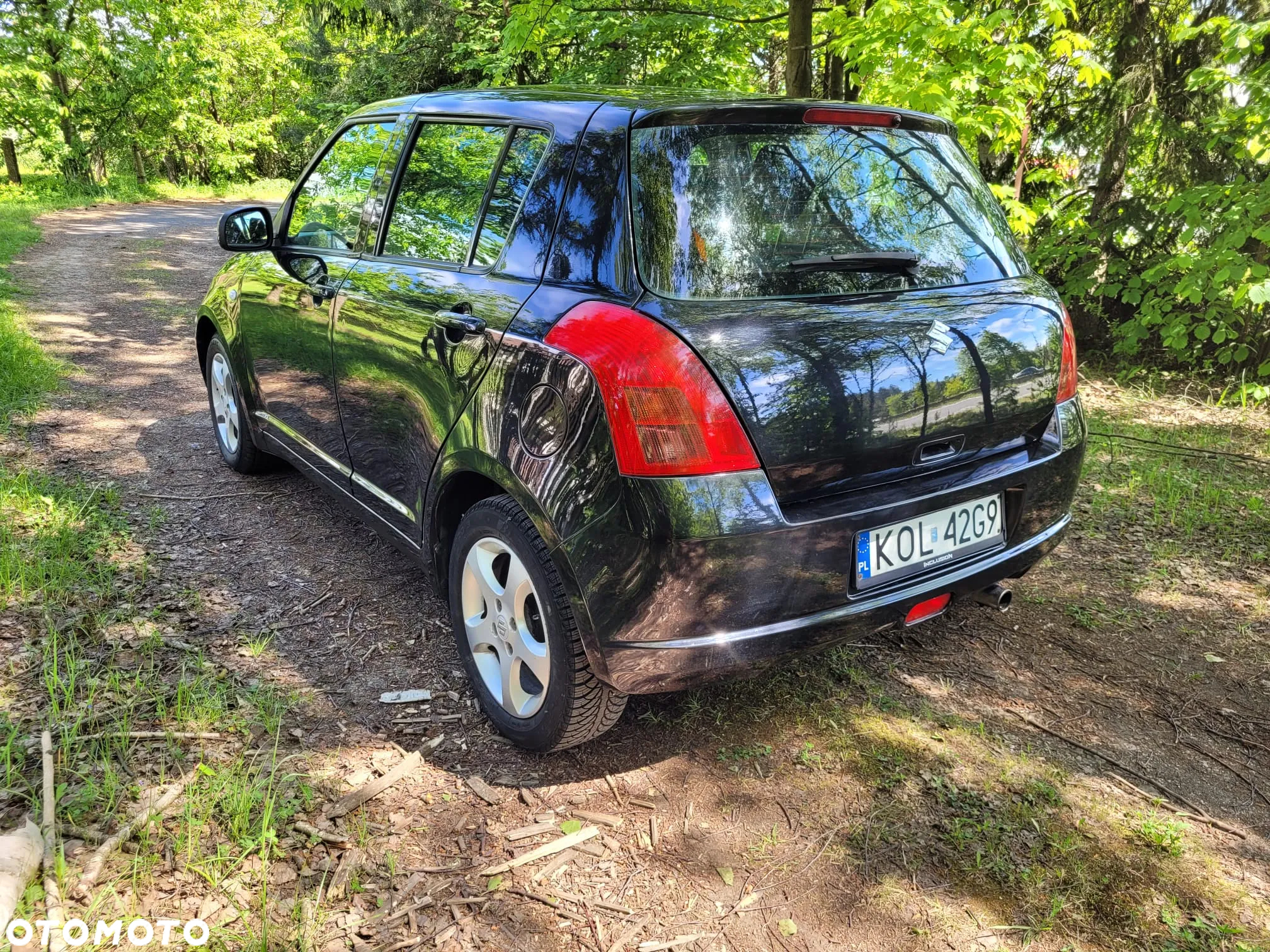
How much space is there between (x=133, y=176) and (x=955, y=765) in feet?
102

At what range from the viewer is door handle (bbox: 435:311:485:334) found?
256 centimetres

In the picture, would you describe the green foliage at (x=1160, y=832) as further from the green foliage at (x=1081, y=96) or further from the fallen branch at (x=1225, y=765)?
the green foliage at (x=1081, y=96)

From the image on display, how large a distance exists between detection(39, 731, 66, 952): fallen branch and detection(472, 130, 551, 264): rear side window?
1.86 m

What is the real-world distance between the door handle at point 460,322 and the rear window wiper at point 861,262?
892 millimetres

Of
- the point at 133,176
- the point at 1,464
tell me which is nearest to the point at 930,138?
the point at 1,464

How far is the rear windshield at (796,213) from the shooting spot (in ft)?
7.38

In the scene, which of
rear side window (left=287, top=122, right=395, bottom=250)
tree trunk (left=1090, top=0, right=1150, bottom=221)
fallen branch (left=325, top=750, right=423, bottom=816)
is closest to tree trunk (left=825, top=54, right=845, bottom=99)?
tree trunk (left=1090, top=0, right=1150, bottom=221)

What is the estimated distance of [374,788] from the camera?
2.54 metres

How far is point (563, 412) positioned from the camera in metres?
2.22

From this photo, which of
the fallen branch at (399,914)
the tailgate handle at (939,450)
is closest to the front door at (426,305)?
the tailgate handle at (939,450)

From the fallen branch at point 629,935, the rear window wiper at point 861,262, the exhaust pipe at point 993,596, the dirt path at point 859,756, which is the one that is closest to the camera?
the fallen branch at point 629,935

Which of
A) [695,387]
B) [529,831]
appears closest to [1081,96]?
[695,387]

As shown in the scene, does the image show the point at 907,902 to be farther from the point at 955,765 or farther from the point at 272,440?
the point at 272,440
